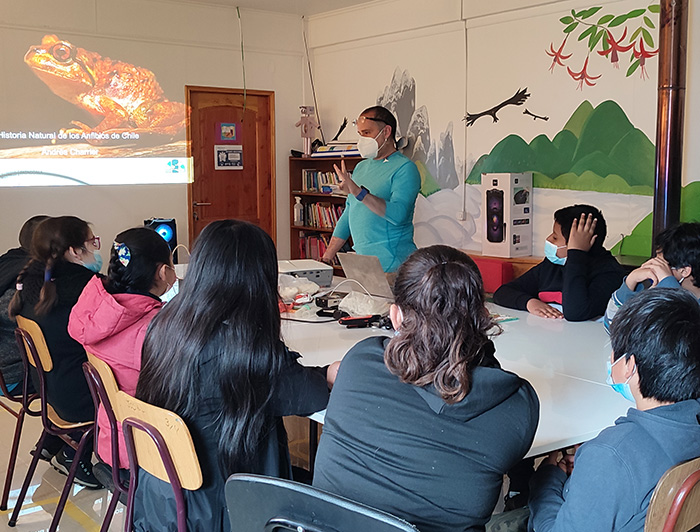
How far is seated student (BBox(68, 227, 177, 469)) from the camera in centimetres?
232

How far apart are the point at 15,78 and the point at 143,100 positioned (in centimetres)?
106

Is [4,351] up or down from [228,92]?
down

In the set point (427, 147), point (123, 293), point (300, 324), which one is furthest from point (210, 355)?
point (427, 147)

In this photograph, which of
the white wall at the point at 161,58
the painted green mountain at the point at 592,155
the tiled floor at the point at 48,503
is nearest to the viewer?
the tiled floor at the point at 48,503

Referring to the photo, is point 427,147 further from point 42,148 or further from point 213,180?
point 42,148

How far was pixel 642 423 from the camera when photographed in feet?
4.83

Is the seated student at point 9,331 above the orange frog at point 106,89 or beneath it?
beneath

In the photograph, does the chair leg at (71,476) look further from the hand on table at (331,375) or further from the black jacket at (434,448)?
the black jacket at (434,448)

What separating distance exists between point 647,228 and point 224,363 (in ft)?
12.4

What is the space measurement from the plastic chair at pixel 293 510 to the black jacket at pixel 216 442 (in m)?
0.45

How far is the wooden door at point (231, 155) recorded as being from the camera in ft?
23.2

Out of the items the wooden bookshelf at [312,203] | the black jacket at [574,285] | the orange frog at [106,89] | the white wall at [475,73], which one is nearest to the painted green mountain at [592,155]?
the white wall at [475,73]

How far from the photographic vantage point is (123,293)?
7.95ft

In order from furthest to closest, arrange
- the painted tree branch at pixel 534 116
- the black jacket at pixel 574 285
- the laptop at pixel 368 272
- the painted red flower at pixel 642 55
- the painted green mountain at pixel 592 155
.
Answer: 1. the painted tree branch at pixel 534 116
2. the painted green mountain at pixel 592 155
3. the painted red flower at pixel 642 55
4. the laptop at pixel 368 272
5. the black jacket at pixel 574 285
